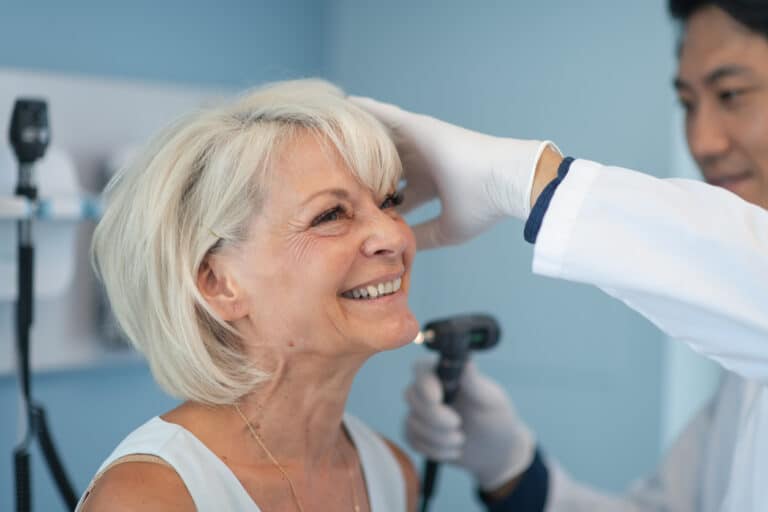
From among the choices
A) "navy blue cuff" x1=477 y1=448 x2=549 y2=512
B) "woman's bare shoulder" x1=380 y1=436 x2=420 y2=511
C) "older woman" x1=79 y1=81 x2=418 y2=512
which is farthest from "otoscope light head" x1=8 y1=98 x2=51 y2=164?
"navy blue cuff" x1=477 y1=448 x2=549 y2=512

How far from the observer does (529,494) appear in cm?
161

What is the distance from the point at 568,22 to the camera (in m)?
1.86

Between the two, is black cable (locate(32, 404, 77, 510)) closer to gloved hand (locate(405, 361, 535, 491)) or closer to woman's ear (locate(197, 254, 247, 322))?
woman's ear (locate(197, 254, 247, 322))

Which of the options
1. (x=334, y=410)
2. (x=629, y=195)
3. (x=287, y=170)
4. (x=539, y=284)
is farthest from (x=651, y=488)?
(x=287, y=170)

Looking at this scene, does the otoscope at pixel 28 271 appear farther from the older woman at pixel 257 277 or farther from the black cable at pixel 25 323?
the older woman at pixel 257 277

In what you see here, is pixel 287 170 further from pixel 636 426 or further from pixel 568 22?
pixel 636 426

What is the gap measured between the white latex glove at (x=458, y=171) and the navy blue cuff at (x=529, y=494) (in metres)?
0.53

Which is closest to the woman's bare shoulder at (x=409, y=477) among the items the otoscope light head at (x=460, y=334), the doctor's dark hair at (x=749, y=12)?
the otoscope light head at (x=460, y=334)

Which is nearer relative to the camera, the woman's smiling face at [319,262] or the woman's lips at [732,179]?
the woman's smiling face at [319,262]

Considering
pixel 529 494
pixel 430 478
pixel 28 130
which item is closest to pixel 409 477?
pixel 430 478

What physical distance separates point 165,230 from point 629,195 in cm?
56

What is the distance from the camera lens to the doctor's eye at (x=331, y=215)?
1115 mm

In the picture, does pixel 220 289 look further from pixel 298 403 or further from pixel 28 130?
pixel 28 130

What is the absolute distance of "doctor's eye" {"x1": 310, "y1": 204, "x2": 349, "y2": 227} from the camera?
43.9 inches
